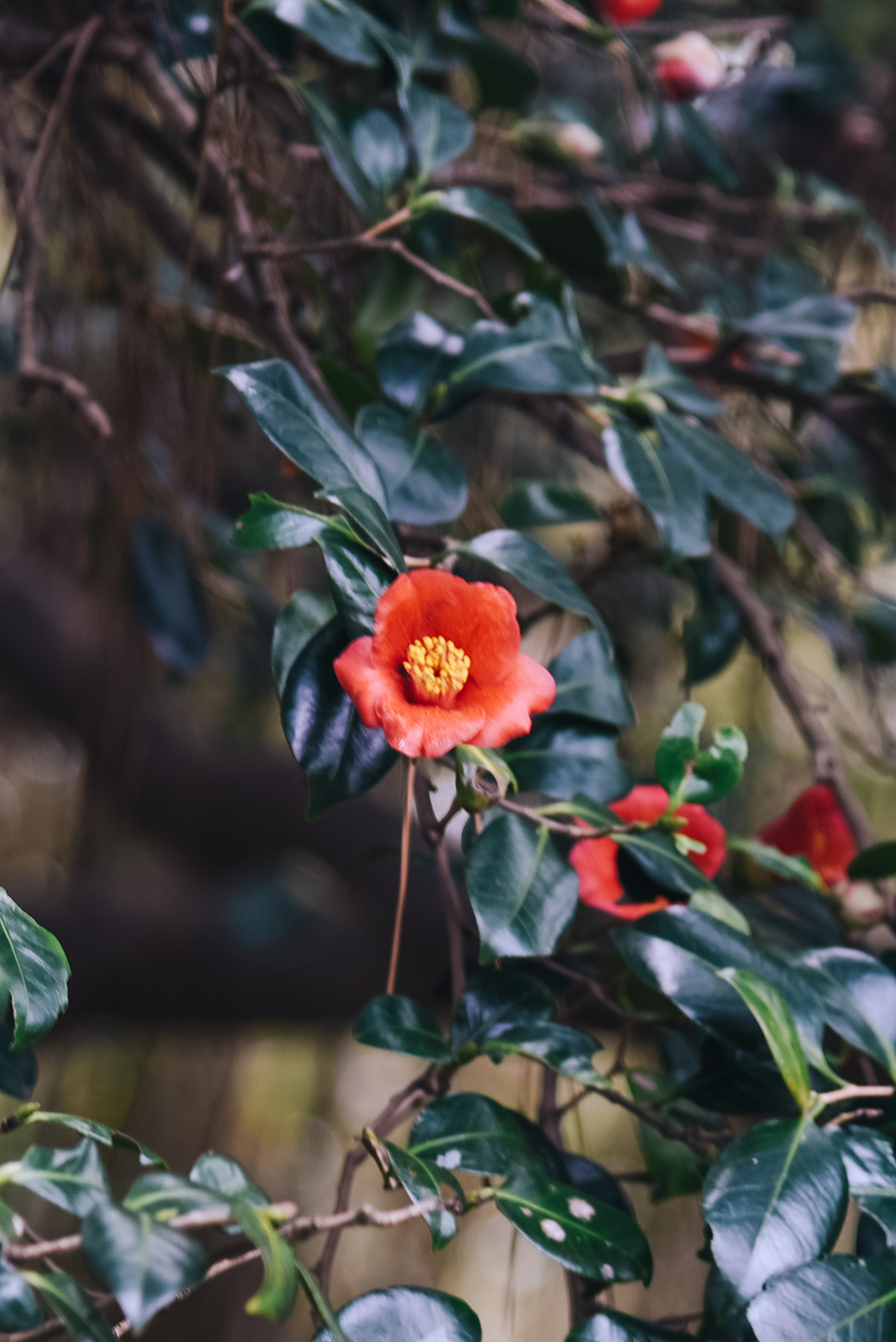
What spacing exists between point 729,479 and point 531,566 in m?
0.20

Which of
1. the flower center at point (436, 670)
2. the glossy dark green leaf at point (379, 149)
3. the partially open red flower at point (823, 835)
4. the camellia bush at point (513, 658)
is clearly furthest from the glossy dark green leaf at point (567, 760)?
the glossy dark green leaf at point (379, 149)

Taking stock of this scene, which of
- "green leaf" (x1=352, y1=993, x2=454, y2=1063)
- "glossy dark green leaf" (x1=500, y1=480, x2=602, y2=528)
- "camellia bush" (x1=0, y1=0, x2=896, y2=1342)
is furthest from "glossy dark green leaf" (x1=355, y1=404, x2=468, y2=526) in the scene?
"green leaf" (x1=352, y1=993, x2=454, y2=1063)

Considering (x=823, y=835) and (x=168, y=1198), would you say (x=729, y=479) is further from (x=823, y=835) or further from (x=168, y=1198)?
(x=168, y=1198)

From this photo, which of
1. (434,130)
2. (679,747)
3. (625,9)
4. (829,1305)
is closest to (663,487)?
(679,747)

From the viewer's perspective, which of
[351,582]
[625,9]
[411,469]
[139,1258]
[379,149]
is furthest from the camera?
[625,9]

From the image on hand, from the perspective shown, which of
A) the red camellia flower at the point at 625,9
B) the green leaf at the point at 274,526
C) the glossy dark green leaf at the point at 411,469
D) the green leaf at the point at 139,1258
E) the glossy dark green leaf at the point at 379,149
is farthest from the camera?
the red camellia flower at the point at 625,9

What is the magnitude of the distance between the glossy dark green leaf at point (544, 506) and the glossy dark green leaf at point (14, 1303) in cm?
45

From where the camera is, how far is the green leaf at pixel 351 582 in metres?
0.35

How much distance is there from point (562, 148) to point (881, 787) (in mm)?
1392

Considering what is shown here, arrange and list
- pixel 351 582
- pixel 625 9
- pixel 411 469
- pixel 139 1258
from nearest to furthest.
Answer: pixel 139 1258
pixel 351 582
pixel 411 469
pixel 625 9

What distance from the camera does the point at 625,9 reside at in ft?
2.47

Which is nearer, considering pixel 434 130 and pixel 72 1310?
pixel 72 1310

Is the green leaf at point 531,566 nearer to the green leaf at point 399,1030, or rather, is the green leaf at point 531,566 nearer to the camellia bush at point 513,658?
the camellia bush at point 513,658

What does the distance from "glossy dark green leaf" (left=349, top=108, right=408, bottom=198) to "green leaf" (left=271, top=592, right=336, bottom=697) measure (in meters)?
0.31
